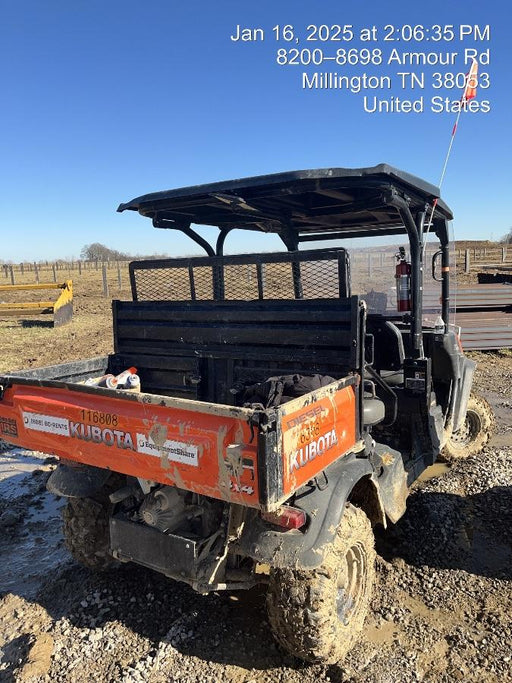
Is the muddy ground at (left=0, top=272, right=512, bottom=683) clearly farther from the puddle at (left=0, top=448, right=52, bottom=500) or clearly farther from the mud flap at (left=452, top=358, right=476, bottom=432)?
the mud flap at (left=452, top=358, right=476, bottom=432)

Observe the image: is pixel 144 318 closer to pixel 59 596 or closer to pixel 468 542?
pixel 59 596

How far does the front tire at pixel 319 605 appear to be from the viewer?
7.95 feet

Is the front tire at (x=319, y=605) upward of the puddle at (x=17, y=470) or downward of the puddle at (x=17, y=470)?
upward

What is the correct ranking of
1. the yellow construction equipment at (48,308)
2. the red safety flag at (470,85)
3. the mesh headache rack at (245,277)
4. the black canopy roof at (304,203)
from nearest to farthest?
1. the black canopy roof at (304,203)
2. the mesh headache rack at (245,277)
3. the red safety flag at (470,85)
4. the yellow construction equipment at (48,308)

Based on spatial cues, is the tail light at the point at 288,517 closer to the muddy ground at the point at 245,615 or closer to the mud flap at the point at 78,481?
the muddy ground at the point at 245,615

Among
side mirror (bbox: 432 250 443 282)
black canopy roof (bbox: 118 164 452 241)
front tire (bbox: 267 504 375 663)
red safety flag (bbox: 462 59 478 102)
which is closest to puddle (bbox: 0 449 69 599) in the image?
front tire (bbox: 267 504 375 663)

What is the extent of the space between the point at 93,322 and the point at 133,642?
45.8 feet

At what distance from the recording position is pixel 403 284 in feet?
13.4

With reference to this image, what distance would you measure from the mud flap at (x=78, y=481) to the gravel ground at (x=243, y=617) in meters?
0.67

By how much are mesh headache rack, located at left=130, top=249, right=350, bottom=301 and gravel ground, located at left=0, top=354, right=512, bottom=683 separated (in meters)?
1.86

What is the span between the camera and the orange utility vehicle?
2.29m

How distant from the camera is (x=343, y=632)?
2584 mm

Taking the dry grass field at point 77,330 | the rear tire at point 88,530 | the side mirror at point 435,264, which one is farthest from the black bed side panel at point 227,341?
the side mirror at point 435,264

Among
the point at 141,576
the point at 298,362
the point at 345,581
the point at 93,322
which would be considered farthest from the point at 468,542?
the point at 93,322
